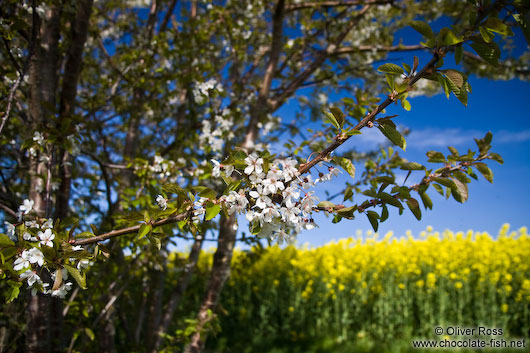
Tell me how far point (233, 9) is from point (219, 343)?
4.93 metres

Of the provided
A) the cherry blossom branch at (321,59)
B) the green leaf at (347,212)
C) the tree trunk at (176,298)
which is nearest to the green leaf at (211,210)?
the green leaf at (347,212)

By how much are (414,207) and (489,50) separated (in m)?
0.57

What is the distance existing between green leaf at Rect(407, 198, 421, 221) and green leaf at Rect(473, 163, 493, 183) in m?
0.40

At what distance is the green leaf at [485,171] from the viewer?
1491 millimetres

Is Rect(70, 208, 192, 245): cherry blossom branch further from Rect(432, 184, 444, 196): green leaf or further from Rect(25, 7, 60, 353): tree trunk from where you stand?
Rect(25, 7, 60, 353): tree trunk

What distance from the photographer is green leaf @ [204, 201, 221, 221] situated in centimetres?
106

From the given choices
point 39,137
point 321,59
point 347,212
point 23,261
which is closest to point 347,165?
point 347,212

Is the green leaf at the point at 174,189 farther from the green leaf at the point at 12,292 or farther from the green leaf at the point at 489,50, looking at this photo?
the green leaf at the point at 489,50

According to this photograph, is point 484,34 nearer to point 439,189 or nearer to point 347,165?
point 347,165

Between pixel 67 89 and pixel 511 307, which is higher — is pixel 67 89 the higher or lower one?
the higher one

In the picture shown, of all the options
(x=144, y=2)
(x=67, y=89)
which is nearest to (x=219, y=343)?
(x=67, y=89)

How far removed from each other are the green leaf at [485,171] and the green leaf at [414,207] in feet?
1.30

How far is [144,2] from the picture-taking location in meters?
5.92

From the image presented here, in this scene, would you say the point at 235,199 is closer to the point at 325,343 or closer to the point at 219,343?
the point at 325,343
